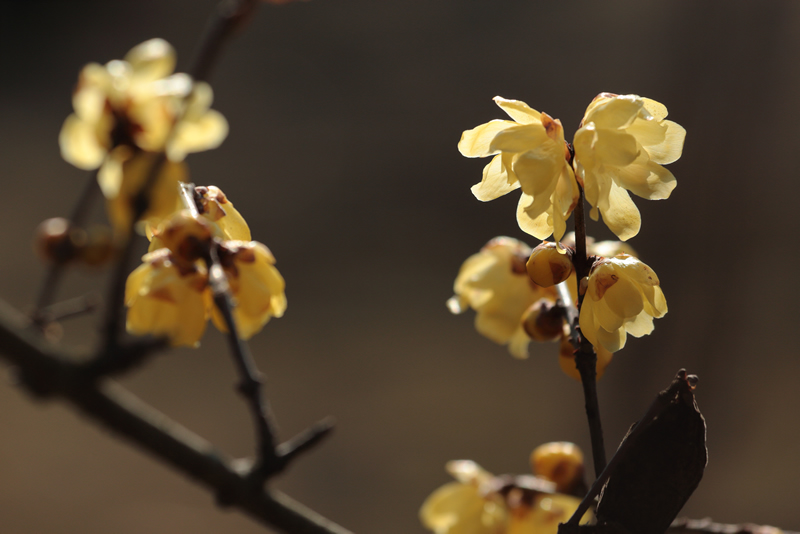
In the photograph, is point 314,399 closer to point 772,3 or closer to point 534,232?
point 534,232

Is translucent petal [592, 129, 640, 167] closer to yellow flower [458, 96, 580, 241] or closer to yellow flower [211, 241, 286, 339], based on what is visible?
yellow flower [458, 96, 580, 241]

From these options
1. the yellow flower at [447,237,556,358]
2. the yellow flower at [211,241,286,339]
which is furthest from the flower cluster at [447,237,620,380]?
the yellow flower at [211,241,286,339]

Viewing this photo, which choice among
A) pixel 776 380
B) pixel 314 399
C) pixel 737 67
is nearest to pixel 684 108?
pixel 737 67

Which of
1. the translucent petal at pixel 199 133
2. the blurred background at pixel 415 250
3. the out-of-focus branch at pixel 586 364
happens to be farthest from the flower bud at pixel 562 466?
the blurred background at pixel 415 250

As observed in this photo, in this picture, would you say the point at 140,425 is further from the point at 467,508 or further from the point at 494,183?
the point at 467,508

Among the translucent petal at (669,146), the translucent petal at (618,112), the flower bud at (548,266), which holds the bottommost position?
the flower bud at (548,266)

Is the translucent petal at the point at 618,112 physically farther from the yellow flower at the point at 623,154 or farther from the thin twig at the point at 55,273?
the thin twig at the point at 55,273
